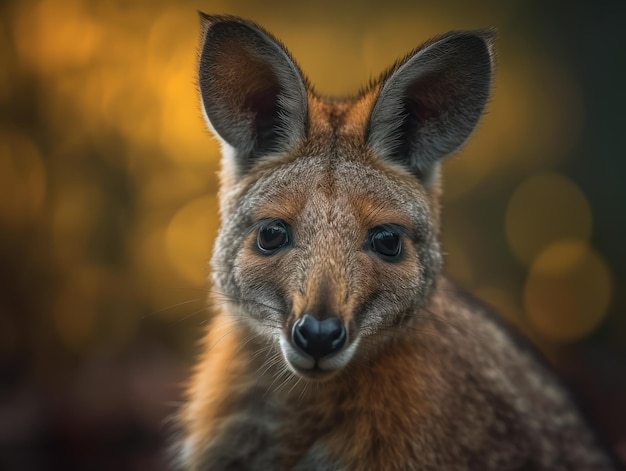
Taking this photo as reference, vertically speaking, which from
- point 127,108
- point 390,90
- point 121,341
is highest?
point 390,90

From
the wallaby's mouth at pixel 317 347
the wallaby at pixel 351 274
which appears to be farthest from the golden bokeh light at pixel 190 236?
the wallaby's mouth at pixel 317 347

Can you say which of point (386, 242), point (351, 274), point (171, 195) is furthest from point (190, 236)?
point (351, 274)

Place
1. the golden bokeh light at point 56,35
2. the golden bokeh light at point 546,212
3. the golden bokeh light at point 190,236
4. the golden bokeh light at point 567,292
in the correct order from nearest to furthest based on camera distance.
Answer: the golden bokeh light at point 56,35, the golden bokeh light at point 190,236, the golden bokeh light at point 546,212, the golden bokeh light at point 567,292

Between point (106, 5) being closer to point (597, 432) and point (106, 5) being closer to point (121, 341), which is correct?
point (121, 341)

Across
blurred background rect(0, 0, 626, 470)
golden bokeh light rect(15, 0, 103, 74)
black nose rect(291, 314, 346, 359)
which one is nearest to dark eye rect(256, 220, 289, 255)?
black nose rect(291, 314, 346, 359)

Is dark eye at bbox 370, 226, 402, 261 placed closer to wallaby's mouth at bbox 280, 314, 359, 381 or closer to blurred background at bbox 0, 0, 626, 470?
wallaby's mouth at bbox 280, 314, 359, 381

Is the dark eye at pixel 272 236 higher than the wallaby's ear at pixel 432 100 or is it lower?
lower

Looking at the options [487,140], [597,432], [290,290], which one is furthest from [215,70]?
[487,140]

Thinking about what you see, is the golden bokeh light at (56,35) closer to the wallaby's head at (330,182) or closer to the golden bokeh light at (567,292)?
the wallaby's head at (330,182)
